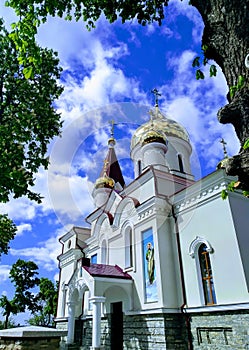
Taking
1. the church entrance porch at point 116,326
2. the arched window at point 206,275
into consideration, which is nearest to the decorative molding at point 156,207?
the arched window at point 206,275

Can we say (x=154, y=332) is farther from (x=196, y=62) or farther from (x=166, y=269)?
(x=196, y=62)

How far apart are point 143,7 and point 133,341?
980 cm

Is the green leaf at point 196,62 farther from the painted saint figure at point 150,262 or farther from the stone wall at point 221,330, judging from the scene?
the painted saint figure at point 150,262

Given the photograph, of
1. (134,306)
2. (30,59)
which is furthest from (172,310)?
(30,59)

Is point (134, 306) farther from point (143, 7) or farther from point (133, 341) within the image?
point (143, 7)

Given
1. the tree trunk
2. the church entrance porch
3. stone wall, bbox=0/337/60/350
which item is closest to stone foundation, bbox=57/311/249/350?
the church entrance porch

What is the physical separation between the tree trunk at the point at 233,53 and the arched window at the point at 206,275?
257 inches

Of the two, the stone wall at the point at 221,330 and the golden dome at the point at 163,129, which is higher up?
the golden dome at the point at 163,129

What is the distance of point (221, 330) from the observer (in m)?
7.03

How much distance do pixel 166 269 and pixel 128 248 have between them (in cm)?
254

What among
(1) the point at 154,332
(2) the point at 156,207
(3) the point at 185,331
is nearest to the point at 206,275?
(3) the point at 185,331

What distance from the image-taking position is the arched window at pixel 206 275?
7.85m

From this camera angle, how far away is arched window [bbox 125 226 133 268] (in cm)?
1088

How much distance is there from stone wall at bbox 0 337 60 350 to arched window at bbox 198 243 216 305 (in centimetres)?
449
